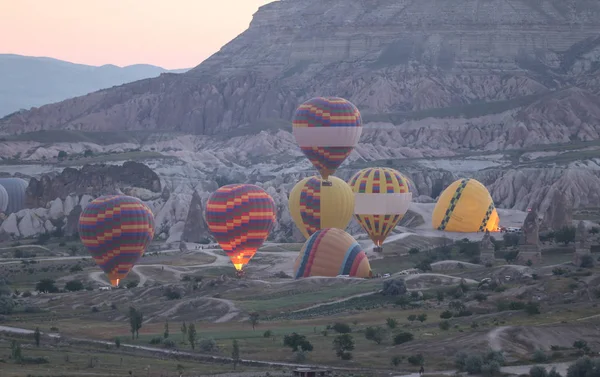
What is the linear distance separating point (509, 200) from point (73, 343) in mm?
84981

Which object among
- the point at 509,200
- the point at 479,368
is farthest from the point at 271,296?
the point at 509,200

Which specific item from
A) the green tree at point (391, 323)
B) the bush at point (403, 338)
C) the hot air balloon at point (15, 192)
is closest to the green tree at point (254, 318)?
the green tree at point (391, 323)

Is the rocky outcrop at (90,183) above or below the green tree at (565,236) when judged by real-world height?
above

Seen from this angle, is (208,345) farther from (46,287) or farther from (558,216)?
(558,216)

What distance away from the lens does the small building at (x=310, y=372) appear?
184ft

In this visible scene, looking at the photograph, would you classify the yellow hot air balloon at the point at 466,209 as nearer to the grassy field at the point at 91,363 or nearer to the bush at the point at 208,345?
the bush at the point at 208,345

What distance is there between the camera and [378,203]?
367 feet

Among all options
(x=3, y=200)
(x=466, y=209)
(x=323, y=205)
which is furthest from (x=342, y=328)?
(x=3, y=200)

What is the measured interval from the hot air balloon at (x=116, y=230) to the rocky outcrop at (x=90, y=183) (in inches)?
2014

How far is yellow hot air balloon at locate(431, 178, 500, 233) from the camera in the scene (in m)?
121

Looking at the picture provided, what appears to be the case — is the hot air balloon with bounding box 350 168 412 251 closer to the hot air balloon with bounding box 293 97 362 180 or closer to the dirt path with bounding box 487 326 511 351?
the hot air balloon with bounding box 293 97 362 180

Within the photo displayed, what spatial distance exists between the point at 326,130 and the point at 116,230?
22672 millimetres

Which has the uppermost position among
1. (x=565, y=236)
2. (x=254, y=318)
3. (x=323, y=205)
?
(x=323, y=205)

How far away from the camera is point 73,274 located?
103m
